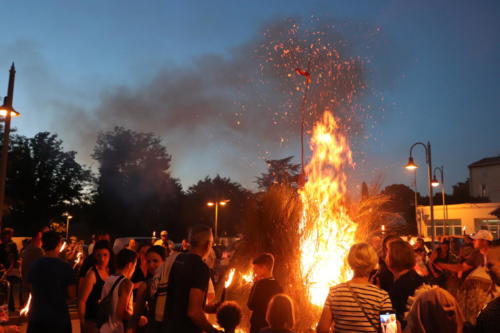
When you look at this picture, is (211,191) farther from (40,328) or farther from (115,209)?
(40,328)

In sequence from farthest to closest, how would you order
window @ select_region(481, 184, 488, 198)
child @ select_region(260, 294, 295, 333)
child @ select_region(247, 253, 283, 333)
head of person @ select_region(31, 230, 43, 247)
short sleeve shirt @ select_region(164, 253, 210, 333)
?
window @ select_region(481, 184, 488, 198), head of person @ select_region(31, 230, 43, 247), child @ select_region(247, 253, 283, 333), child @ select_region(260, 294, 295, 333), short sleeve shirt @ select_region(164, 253, 210, 333)

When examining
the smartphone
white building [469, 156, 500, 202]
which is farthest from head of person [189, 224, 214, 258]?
white building [469, 156, 500, 202]

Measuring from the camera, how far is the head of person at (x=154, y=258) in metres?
6.09

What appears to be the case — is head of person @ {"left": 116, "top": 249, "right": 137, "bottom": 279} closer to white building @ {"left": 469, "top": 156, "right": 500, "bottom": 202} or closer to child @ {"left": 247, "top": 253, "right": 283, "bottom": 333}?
child @ {"left": 247, "top": 253, "right": 283, "bottom": 333}

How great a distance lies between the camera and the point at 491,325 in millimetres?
3014

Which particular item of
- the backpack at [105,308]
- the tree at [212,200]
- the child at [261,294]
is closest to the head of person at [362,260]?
the child at [261,294]

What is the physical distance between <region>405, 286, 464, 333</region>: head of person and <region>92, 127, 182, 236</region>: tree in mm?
57187

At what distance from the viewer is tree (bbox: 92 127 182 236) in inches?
2275

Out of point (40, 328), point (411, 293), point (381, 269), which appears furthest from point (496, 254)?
point (40, 328)

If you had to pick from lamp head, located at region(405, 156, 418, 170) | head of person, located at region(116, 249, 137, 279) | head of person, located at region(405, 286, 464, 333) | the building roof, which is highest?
the building roof

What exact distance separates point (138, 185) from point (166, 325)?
57.5m

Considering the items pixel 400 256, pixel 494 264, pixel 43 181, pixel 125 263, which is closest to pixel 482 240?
pixel 400 256

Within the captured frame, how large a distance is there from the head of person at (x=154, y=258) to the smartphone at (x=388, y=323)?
339 cm

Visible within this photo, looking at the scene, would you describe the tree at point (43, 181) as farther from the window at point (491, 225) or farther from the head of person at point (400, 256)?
the head of person at point (400, 256)
